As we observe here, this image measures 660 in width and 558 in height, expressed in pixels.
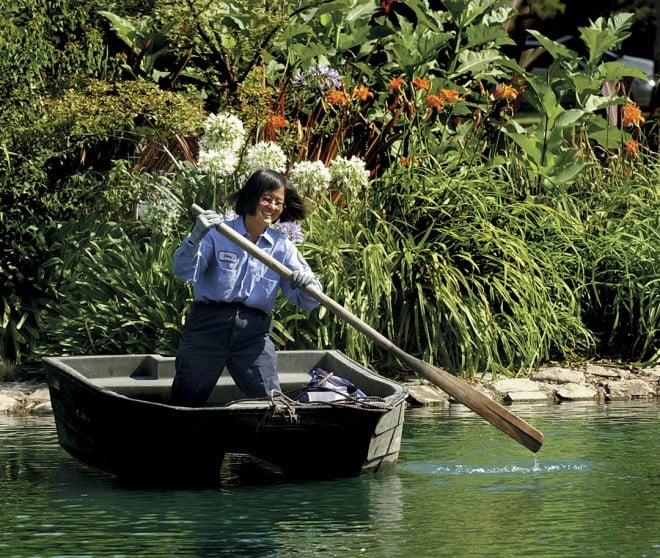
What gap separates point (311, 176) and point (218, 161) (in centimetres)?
85

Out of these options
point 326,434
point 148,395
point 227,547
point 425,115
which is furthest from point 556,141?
point 227,547

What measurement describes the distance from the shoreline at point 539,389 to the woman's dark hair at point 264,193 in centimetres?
378

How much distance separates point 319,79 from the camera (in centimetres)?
1556

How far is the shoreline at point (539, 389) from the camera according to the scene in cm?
1337

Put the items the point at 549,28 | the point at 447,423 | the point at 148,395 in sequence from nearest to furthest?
1. the point at 148,395
2. the point at 447,423
3. the point at 549,28

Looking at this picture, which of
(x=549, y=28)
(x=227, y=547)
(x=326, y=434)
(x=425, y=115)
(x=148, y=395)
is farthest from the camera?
(x=549, y=28)

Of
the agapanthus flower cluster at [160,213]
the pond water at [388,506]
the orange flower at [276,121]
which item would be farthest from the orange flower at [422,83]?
the pond water at [388,506]

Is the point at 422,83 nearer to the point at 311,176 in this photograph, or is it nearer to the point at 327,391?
the point at 311,176

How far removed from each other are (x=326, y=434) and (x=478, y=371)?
486cm

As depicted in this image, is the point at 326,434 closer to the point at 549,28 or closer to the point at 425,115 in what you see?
the point at 425,115

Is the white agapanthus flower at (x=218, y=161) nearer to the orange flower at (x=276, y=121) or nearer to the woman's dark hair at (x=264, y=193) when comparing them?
the orange flower at (x=276, y=121)

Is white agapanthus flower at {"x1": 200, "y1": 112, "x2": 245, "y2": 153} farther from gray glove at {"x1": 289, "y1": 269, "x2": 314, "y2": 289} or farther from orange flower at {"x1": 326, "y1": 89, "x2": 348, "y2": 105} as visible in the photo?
gray glove at {"x1": 289, "y1": 269, "x2": 314, "y2": 289}

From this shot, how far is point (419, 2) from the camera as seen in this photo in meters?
17.5

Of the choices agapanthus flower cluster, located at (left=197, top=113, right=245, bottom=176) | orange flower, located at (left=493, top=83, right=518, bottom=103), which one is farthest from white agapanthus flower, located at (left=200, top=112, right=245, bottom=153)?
orange flower, located at (left=493, top=83, right=518, bottom=103)
